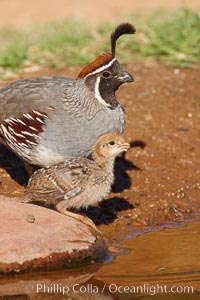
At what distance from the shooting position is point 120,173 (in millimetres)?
10477

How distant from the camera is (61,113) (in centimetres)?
930

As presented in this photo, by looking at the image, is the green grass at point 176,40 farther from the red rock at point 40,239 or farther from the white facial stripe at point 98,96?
the red rock at point 40,239

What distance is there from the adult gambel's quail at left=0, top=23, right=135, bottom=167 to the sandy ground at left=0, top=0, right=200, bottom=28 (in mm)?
7048

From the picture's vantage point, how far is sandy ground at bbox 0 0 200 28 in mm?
17109

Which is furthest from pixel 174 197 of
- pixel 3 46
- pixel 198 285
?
pixel 3 46

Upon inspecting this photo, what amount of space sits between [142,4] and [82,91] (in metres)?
8.94

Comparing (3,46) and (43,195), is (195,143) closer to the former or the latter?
(43,195)

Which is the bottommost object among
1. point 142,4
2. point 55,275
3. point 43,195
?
point 55,275

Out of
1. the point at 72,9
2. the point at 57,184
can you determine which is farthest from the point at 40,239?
the point at 72,9

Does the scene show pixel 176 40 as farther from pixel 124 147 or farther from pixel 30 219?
pixel 30 219

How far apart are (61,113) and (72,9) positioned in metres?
9.16

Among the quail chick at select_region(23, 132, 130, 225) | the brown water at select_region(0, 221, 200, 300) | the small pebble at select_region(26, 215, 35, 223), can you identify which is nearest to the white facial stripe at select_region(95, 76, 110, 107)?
the quail chick at select_region(23, 132, 130, 225)

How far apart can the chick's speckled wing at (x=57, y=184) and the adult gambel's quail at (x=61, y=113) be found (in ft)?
1.48

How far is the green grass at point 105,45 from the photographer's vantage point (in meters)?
13.5
